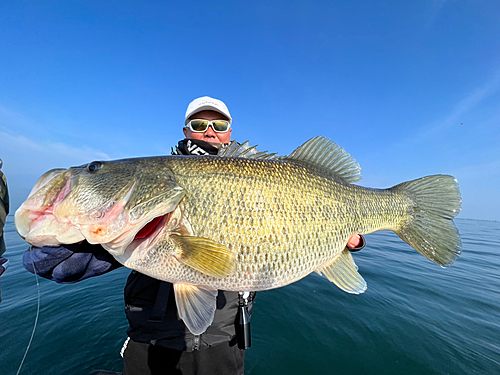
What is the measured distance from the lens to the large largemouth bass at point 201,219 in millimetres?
1358

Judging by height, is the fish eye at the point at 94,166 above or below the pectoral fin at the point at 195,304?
above

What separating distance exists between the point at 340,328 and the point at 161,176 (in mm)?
4160

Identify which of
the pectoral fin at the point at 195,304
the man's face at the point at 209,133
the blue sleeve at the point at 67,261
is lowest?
the pectoral fin at the point at 195,304

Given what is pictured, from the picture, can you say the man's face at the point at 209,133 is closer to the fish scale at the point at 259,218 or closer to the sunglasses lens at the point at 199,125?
the sunglasses lens at the point at 199,125

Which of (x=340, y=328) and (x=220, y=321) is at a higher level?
(x=220, y=321)

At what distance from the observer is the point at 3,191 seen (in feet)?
11.1

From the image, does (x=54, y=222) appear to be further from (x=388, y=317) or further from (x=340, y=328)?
(x=388, y=317)

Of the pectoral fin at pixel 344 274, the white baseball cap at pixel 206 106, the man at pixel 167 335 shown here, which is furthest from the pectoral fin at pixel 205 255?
the white baseball cap at pixel 206 106

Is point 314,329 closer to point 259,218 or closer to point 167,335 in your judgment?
point 167,335

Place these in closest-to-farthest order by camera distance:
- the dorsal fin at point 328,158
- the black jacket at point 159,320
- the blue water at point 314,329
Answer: the black jacket at point 159,320
the dorsal fin at point 328,158
the blue water at point 314,329

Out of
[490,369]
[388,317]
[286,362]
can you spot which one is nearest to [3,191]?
[286,362]

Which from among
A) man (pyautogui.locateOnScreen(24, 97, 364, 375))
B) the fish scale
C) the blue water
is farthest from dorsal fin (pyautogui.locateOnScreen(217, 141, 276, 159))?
the blue water

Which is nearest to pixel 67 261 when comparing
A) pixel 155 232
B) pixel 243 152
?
pixel 155 232

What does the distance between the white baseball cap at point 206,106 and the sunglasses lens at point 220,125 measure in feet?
0.41
